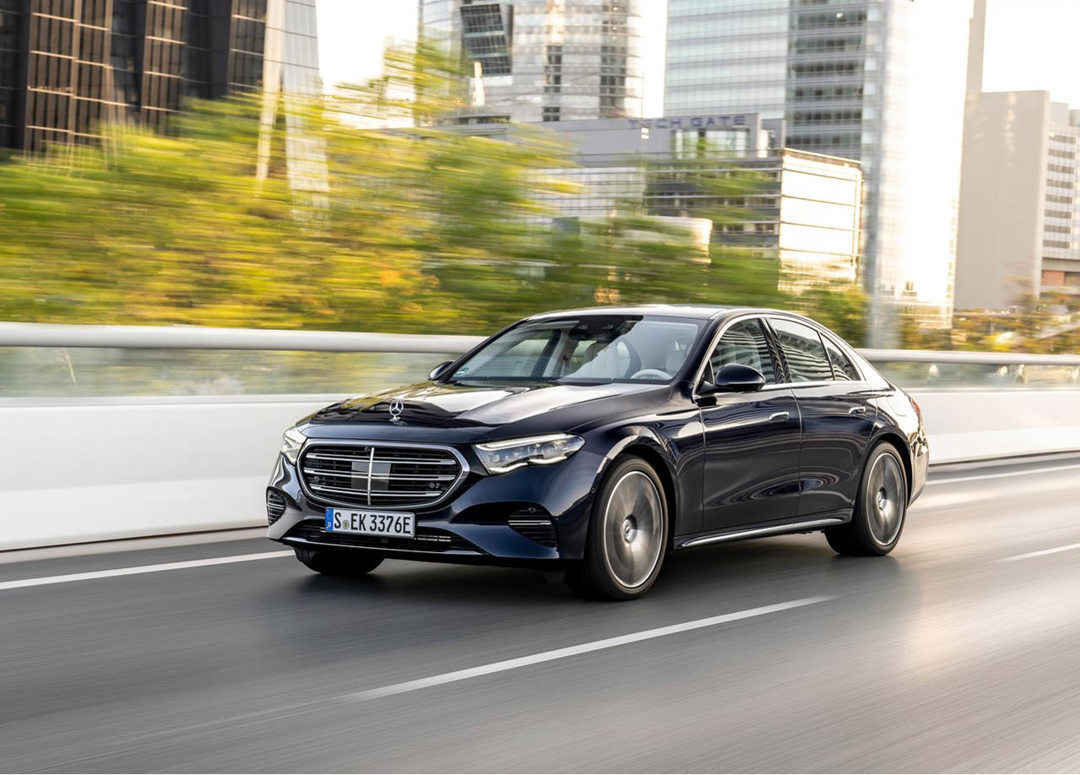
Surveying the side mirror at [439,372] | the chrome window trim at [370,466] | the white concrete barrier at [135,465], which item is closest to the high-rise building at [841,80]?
the white concrete barrier at [135,465]

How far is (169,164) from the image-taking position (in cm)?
1802

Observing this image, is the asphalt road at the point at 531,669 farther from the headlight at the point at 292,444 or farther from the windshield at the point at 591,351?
the windshield at the point at 591,351

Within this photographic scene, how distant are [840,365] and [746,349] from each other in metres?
1.12

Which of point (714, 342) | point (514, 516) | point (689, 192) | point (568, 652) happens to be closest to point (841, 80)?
point (689, 192)

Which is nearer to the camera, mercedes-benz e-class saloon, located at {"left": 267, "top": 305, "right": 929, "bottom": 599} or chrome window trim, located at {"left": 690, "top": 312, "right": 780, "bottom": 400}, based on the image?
mercedes-benz e-class saloon, located at {"left": 267, "top": 305, "right": 929, "bottom": 599}

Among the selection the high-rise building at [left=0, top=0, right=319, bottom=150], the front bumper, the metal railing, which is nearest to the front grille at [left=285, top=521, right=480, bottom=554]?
the front bumper

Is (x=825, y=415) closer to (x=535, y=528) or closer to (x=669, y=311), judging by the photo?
(x=669, y=311)

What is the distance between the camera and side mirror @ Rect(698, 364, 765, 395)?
8.18 meters

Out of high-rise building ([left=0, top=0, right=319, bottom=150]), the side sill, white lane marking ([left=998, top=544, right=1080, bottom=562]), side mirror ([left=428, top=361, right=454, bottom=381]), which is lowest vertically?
white lane marking ([left=998, top=544, right=1080, bottom=562])

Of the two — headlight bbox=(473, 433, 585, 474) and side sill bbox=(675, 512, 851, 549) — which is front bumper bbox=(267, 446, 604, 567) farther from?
side sill bbox=(675, 512, 851, 549)

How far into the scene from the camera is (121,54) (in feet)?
231

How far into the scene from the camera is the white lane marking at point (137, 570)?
7785 mm

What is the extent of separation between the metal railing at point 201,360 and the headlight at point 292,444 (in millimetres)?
2006

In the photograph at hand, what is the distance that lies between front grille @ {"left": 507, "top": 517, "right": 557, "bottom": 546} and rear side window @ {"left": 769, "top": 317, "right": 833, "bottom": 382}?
2480 millimetres
